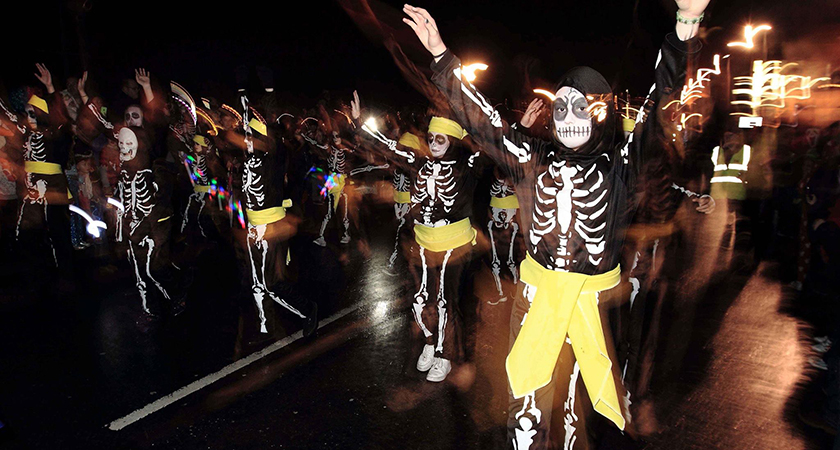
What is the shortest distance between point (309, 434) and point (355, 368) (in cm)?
102

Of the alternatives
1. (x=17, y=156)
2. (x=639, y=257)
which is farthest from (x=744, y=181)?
(x=17, y=156)

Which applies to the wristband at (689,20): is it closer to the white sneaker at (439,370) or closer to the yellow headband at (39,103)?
the white sneaker at (439,370)

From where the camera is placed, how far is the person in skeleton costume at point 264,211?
4.67 metres

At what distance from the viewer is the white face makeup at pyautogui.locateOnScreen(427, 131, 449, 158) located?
408 centimetres

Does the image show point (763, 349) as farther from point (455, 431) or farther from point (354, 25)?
point (354, 25)

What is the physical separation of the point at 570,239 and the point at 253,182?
3.10 m

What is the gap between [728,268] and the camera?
803 cm

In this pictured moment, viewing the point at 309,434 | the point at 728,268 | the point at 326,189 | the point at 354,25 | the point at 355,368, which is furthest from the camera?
the point at 354,25

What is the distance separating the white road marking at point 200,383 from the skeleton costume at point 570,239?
2.79 meters

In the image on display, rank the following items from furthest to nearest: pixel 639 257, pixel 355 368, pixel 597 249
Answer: pixel 355 368
pixel 639 257
pixel 597 249

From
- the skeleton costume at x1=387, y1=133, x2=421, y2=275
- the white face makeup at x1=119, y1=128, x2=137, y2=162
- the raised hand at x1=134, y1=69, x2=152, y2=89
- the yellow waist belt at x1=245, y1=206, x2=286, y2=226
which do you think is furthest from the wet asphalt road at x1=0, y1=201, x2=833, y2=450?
the raised hand at x1=134, y1=69, x2=152, y2=89

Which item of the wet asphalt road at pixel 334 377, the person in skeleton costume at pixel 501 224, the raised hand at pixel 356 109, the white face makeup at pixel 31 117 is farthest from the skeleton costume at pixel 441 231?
the white face makeup at pixel 31 117

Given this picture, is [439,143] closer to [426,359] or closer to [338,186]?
[426,359]

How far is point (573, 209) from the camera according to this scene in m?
2.63
